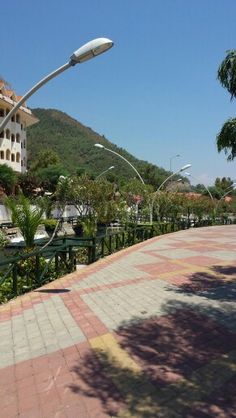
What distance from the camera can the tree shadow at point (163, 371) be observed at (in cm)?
391

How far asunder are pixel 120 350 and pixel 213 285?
4329 millimetres

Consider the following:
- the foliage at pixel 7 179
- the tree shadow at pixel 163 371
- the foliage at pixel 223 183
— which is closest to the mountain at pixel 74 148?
the foliage at pixel 223 183

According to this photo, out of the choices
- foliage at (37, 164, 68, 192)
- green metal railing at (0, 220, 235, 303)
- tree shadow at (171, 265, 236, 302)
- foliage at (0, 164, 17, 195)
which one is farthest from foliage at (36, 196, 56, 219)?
foliage at (37, 164, 68, 192)

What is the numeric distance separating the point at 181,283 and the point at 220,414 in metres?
5.46

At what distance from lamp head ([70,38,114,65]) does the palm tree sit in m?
2.71

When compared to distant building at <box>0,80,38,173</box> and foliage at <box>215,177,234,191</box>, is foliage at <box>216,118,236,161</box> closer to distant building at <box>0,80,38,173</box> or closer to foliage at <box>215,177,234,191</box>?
distant building at <box>0,80,38,173</box>

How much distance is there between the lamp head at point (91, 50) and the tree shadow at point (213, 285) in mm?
4967

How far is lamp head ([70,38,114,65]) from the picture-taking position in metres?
6.18

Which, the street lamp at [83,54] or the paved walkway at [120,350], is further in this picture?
the street lamp at [83,54]

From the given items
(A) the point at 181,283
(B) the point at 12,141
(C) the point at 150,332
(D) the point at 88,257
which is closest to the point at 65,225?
(B) the point at 12,141

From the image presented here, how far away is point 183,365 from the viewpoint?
189 inches

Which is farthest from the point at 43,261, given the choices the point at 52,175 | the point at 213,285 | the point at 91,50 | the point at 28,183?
the point at 52,175

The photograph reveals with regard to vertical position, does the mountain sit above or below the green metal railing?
above

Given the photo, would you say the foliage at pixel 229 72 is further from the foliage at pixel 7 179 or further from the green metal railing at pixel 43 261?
the foliage at pixel 7 179
